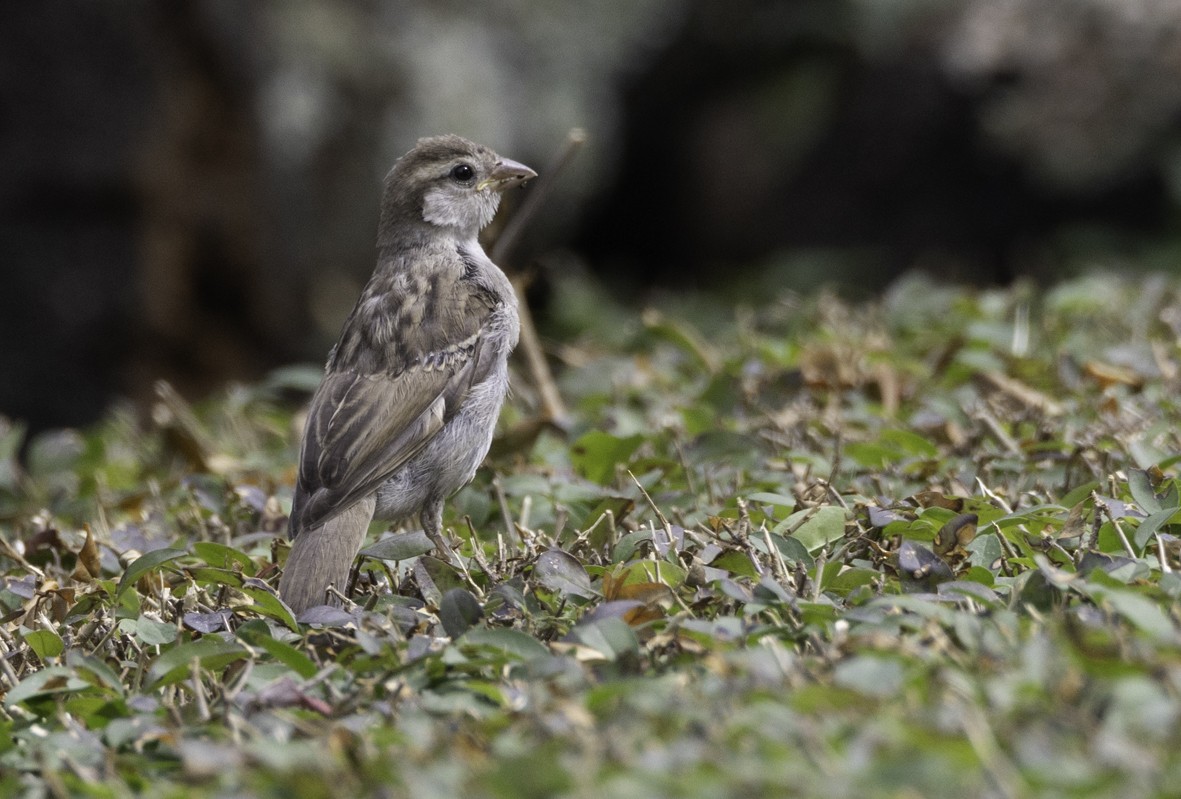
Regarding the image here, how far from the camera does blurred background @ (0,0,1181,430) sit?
9531mm

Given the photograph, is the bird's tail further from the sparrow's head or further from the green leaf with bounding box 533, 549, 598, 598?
the sparrow's head

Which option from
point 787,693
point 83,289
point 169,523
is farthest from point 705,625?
point 83,289

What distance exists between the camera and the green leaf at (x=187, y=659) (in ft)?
11.3

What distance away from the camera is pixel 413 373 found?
525 cm

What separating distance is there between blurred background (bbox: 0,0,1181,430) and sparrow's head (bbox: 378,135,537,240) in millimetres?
3858

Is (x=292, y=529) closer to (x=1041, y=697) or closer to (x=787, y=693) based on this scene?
(x=787, y=693)

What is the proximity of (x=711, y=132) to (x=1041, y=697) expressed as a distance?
392 inches

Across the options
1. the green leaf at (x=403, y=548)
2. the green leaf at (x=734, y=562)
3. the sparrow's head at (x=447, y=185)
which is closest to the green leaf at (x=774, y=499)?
the green leaf at (x=734, y=562)

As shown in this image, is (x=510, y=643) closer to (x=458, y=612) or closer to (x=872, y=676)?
(x=458, y=612)

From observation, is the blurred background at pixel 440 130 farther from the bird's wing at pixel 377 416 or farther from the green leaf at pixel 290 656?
the green leaf at pixel 290 656

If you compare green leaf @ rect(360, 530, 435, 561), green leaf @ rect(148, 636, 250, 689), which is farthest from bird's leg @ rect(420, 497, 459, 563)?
green leaf @ rect(148, 636, 250, 689)

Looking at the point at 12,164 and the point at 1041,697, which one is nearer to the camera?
the point at 1041,697

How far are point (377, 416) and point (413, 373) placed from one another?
265mm

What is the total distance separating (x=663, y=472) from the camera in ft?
17.0
